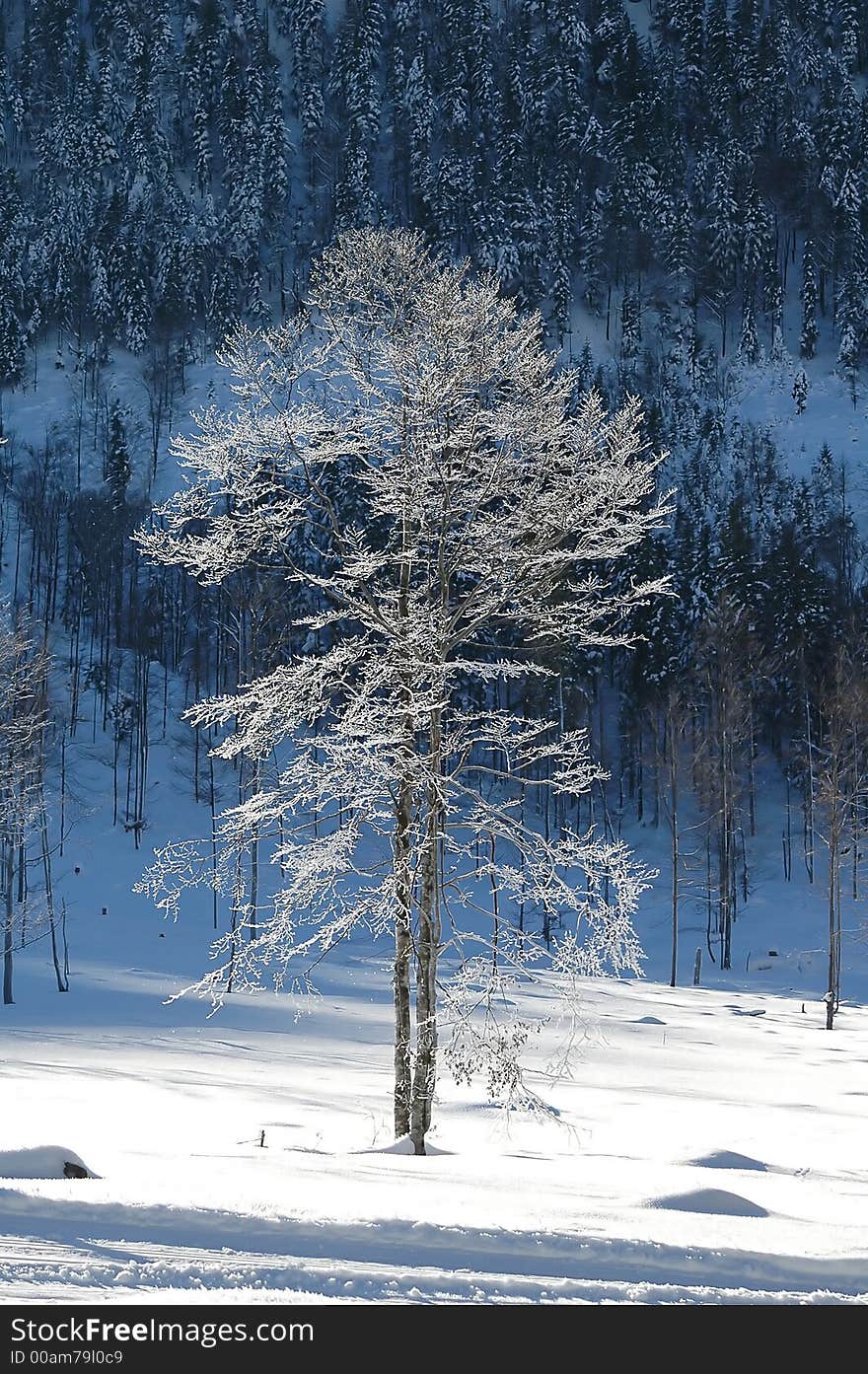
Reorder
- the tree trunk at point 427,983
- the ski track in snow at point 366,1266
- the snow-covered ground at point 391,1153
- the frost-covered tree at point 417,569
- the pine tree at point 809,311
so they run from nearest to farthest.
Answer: the ski track in snow at point 366,1266 → the snow-covered ground at point 391,1153 → the frost-covered tree at point 417,569 → the tree trunk at point 427,983 → the pine tree at point 809,311

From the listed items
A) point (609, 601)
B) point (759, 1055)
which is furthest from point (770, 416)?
point (609, 601)

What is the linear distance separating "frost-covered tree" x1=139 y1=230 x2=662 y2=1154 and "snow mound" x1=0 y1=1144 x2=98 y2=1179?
2493 mm

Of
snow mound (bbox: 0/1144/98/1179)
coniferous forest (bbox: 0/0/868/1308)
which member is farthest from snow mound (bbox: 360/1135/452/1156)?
snow mound (bbox: 0/1144/98/1179)

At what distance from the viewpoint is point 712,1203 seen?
7.40m

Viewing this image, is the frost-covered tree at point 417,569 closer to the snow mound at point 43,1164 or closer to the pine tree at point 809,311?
the snow mound at point 43,1164

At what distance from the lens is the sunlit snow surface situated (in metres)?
4.68

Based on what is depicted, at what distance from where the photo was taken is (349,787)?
32.8 feet

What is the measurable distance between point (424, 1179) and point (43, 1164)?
2.67 m

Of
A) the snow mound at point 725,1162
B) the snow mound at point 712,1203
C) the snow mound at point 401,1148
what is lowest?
the snow mound at point 725,1162

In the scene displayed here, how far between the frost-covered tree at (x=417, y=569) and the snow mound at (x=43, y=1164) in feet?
8.18

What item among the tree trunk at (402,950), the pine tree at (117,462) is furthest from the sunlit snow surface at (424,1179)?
the pine tree at (117,462)

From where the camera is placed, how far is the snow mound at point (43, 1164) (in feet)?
24.4
